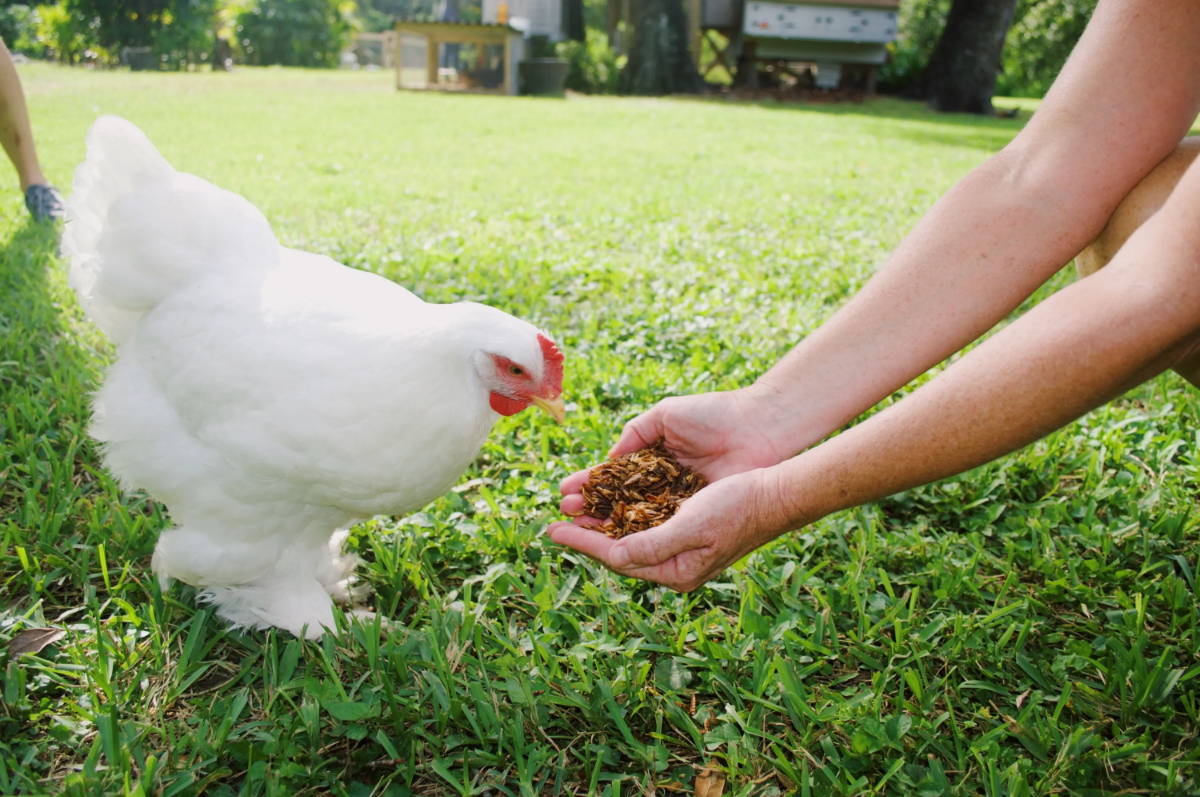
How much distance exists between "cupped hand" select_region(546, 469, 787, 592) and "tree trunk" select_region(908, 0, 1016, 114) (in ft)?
63.8

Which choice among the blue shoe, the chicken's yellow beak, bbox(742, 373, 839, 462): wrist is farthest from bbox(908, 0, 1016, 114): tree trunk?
the chicken's yellow beak

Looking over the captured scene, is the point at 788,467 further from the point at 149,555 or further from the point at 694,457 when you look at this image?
the point at 149,555

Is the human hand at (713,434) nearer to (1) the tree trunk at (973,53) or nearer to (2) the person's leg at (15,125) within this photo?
(2) the person's leg at (15,125)

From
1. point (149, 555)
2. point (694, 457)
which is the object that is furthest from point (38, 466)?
point (694, 457)

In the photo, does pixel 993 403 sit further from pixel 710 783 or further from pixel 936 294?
pixel 710 783

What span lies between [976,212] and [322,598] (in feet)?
6.41

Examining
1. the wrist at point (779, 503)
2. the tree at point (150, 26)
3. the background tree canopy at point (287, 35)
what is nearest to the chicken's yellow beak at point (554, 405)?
the wrist at point (779, 503)

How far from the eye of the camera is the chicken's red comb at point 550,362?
6.62ft

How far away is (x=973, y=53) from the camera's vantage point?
1872 cm

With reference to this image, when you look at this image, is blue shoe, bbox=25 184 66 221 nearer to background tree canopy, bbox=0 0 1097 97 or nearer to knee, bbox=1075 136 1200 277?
knee, bbox=1075 136 1200 277

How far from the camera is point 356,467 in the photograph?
1965 mm

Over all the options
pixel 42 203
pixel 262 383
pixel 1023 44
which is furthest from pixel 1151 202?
pixel 1023 44

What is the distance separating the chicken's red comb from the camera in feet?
6.62

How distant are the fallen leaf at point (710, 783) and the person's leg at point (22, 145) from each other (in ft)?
17.4
